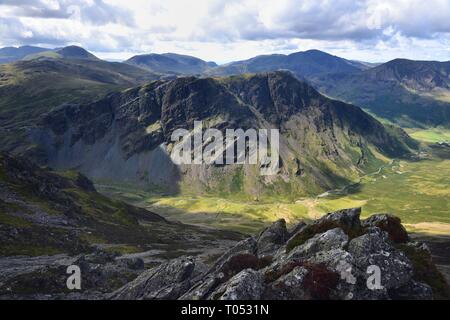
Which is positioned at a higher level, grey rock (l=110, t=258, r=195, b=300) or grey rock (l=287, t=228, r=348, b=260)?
grey rock (l=287, t=228, r=348, b=260)

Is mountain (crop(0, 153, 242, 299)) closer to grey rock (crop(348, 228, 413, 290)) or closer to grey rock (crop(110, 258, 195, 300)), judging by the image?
grey rock (crop(110, 258, 195, 300))

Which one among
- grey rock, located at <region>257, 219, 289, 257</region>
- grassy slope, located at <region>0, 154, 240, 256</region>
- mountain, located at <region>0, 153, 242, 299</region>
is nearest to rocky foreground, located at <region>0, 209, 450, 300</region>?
mountain, located at <region>0, 153, 242, 299</region>

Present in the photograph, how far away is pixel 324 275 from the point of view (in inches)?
1686

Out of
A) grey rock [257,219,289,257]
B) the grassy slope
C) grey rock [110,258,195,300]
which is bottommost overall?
the grassy slope

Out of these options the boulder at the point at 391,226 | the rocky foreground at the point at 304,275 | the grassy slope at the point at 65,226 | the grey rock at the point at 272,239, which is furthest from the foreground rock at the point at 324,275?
the grassy slope at the point at 65,226

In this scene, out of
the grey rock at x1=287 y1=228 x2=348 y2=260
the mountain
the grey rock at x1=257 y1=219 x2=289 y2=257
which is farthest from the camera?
the grey rock at x1=257 y1=219 x2=289 y2=257

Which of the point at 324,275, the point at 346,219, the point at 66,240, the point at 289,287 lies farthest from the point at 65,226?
the point at 324,275

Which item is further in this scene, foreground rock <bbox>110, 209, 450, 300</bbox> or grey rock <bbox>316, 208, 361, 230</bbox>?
grey rock <bbox>316, 208, 361, 230</bbox>

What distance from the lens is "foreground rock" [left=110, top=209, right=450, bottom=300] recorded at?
42.1 metres

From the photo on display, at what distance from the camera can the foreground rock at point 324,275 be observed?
4212cm

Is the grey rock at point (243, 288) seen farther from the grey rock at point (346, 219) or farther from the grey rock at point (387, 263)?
the grey rock at point (346, 219)
